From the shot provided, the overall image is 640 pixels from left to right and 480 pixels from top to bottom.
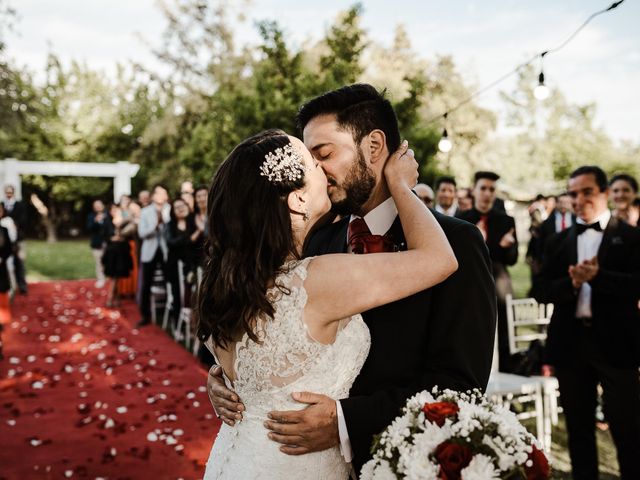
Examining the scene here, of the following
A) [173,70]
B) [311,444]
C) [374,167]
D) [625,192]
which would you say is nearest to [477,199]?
[625,192]

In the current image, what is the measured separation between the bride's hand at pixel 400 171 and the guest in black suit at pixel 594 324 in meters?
2.14

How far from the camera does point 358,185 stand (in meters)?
2.26

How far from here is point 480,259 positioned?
79.3 inches

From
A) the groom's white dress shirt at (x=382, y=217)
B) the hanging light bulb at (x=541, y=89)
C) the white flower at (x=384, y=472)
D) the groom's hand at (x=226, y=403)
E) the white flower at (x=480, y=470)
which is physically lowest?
the groom's hand at (x=226, y=403)

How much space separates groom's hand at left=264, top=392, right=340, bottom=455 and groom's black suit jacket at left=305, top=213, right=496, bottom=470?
0.07 meters

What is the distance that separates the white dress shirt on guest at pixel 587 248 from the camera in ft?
13.3

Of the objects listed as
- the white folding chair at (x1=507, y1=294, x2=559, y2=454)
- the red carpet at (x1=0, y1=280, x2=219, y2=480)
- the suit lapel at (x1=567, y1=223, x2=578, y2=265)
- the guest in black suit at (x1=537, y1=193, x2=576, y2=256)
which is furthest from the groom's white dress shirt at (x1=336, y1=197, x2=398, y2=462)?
the guest in black suit at (x1=537, y1=193, x2=576, y2=256)

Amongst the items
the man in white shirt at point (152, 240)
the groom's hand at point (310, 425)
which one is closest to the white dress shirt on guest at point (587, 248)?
the groom's hand at point (310, 425)

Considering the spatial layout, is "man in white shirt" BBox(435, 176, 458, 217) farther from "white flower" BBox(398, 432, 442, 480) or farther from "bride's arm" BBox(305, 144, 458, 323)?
"white flower" BBox(398, 432, 442, 480)

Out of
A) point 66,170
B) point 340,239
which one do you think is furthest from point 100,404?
point 66,170

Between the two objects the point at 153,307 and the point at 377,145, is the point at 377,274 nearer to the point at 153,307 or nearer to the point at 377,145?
the point at 377,145

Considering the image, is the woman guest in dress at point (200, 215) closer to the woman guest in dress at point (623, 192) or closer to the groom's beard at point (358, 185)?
the woman guest in dress at point (623, 192)

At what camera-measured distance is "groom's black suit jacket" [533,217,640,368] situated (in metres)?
3.85

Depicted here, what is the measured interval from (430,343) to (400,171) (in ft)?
2.18
